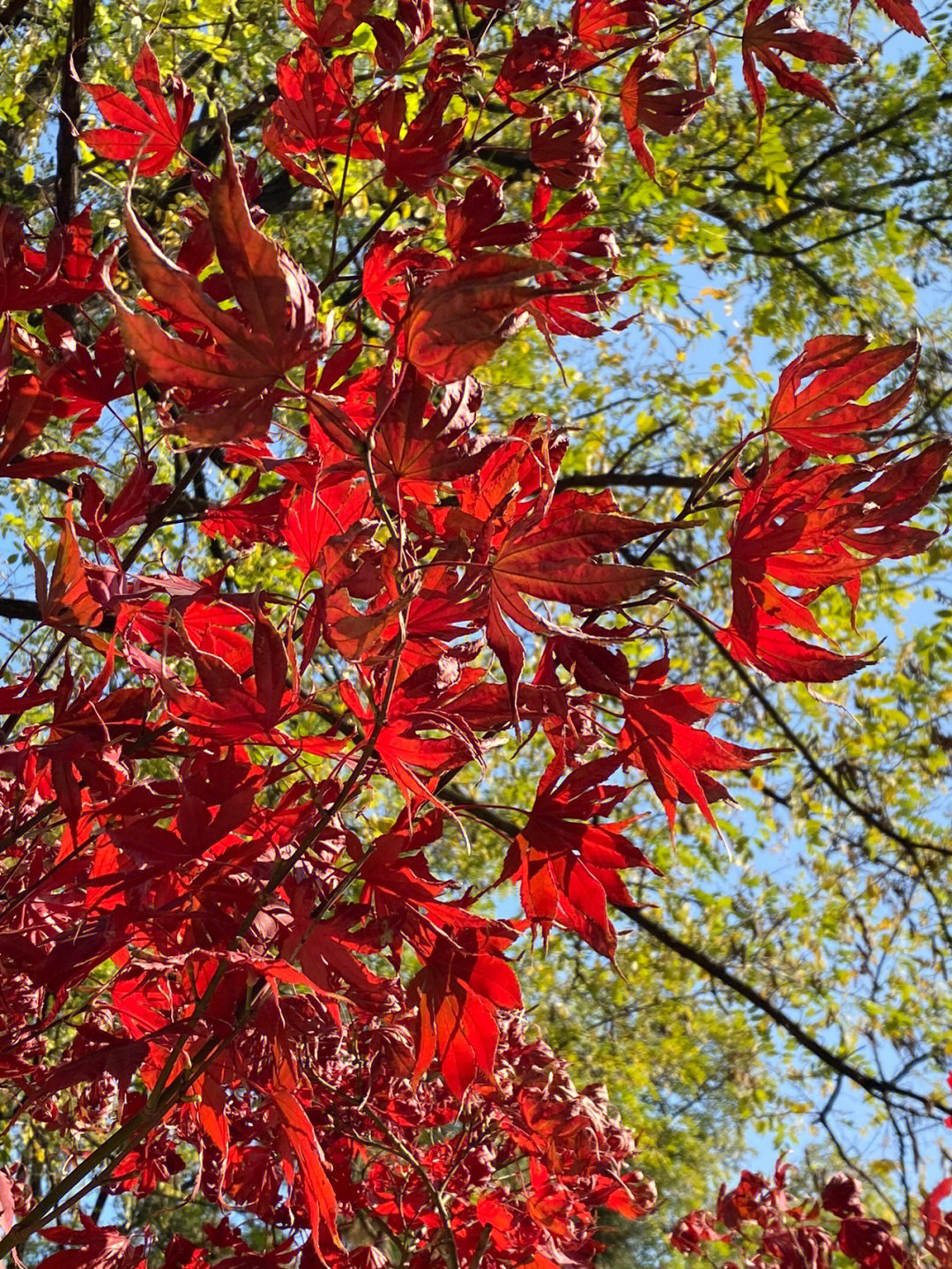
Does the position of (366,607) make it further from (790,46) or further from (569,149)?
(790,46)

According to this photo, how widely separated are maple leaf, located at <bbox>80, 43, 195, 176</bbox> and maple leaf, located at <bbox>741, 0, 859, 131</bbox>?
600 millimetres

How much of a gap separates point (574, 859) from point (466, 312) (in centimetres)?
47

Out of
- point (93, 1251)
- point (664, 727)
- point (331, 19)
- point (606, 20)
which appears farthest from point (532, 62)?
point (93, 1251)

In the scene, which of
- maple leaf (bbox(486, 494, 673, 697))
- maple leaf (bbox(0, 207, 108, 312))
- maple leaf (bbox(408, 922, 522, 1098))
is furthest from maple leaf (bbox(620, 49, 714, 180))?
maple leaf (bbox(408, 922, 522, 1098))

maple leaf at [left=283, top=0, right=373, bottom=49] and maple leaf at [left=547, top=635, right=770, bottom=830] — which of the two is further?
maple leaf at [left=283, top=0, right=373, bottom=49]

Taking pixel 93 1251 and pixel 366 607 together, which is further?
pixel 93 1251

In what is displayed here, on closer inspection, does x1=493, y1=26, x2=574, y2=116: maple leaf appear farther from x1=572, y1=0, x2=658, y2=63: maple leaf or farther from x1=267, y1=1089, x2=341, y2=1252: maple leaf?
x1=267, y1=1089, x2=341, y2=1252: maple leaf

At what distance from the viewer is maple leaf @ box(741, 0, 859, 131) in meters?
1.11

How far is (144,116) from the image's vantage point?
49.8 inches

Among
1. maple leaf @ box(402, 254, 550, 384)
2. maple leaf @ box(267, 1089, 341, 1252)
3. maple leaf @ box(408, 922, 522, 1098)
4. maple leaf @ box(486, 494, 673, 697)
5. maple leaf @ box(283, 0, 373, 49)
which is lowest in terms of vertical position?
maple leaf @ box(267, 1089, 341, 1252)

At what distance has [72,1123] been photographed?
1470 mm

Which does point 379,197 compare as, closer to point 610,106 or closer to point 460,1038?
point 610,106

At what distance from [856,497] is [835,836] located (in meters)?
4.27

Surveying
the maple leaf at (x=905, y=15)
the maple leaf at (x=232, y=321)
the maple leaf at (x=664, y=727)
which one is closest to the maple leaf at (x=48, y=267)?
the maple leaf at (x=232, y=321)
